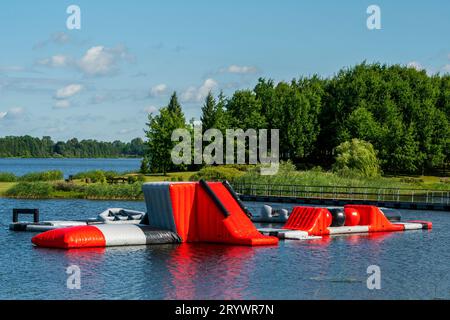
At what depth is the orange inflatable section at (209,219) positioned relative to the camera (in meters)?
34.3

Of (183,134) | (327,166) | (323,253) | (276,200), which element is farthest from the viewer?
(327,166)

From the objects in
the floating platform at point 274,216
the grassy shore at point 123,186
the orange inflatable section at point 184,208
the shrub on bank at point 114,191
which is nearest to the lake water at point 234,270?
the orange inflatable section at point 184,208

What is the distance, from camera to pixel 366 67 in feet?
429

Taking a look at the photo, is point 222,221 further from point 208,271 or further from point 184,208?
point 208,271

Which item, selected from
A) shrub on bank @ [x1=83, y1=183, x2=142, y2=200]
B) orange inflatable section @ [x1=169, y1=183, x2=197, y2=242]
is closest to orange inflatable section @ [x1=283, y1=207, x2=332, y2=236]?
orange inflatable section @ [x1=169, y1=183, x2=197, y2=242]

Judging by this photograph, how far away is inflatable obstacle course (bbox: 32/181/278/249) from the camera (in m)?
33.8

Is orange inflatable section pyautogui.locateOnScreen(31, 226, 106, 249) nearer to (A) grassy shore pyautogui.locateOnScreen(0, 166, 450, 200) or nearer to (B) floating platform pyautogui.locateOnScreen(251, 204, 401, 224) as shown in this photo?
(B) floating platform pyautogui.locateOnScreen(251, 204, 401, 224)

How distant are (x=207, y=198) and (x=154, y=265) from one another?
7.06 m

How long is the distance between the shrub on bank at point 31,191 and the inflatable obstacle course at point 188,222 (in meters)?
42.5

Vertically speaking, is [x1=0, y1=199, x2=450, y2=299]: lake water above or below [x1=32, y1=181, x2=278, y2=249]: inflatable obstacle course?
below

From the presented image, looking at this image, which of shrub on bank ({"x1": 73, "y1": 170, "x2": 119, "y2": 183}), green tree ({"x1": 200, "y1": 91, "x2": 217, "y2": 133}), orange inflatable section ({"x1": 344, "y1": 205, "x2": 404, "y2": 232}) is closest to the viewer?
orange inflatable section ({"x1": 344, "y1": 205, "x2": 404, "y2": 232})
